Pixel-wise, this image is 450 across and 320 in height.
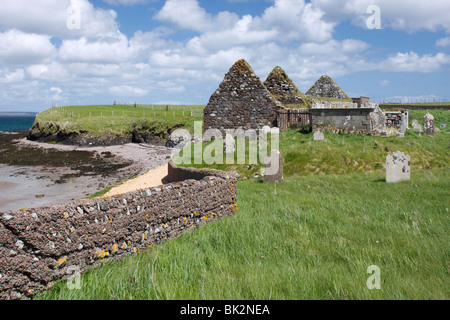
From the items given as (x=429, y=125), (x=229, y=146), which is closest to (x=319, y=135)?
(x=229, y=146)

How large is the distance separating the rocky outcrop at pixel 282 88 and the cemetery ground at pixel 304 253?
45.5ft

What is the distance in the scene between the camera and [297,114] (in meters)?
20.7

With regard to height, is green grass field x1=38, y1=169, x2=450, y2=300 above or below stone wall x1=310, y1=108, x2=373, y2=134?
below

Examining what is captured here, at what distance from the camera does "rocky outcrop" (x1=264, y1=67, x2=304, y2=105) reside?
77.8ft

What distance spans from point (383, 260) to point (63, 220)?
5071 millimetres

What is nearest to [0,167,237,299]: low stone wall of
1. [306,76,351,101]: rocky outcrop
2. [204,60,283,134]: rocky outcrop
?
[204,60,283,134]: rocky outcrop

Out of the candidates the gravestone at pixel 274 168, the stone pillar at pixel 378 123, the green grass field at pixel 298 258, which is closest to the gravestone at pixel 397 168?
the green grass field at pixel 298 258

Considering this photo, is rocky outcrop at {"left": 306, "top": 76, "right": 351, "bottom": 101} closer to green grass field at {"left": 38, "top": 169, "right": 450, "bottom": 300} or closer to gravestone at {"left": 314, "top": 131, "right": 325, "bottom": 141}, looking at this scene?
gravestone at {"left": 314, "top": 131, "right": 325, "bottom": 141}

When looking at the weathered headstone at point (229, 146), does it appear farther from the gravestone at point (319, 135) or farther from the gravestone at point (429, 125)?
the gravestone at point (429, 125)

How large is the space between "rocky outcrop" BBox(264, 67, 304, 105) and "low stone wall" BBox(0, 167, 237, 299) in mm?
17403

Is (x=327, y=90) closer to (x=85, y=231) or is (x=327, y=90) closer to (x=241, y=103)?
(x=241, y=103)

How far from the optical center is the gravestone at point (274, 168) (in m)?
13.0

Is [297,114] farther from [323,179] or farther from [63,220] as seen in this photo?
[63,220]

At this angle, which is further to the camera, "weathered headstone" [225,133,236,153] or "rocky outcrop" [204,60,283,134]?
"rocky outcrop" [204,60,283,134]
